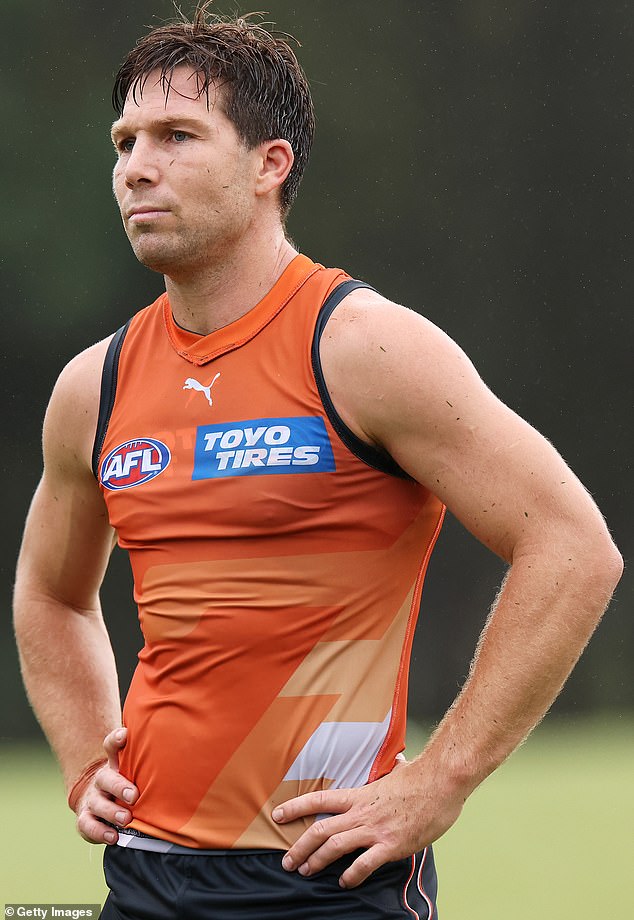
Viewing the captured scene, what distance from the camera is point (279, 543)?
1.90m

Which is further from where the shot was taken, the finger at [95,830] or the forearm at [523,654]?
the finger at [95,830]

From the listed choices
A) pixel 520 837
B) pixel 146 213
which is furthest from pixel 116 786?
pixel 520 837

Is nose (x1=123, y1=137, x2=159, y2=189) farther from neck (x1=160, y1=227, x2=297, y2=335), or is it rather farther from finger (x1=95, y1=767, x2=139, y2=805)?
finger (x1=95, y1=767, x2=139, y2=805)

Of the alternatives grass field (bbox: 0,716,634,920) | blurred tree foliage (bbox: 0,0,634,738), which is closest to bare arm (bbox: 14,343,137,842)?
grass field (bbox: 0,716,634,920)

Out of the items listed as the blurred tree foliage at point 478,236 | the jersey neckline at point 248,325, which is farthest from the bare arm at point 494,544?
the blurred tree foliage at point 478,236

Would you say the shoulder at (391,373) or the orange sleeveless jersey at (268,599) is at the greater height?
the shoulder at (391,373)

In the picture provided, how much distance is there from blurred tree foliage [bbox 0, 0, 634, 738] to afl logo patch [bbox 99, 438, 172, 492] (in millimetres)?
4558

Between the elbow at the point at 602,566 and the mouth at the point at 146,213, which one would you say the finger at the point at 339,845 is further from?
the mouth at the point at 146,213

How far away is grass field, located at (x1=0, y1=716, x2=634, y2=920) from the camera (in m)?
4.79

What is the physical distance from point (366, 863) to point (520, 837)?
4.00m

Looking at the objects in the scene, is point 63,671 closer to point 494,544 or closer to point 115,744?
point 115,744

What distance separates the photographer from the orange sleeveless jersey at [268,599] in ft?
6.18

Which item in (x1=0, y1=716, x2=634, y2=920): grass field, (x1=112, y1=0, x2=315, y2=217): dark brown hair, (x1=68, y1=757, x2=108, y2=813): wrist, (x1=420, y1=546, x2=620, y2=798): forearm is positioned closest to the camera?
(x1=420, y1=546, x2=620, y2=798): forearm

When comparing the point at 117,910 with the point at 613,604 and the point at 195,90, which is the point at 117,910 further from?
the point at 613,604
